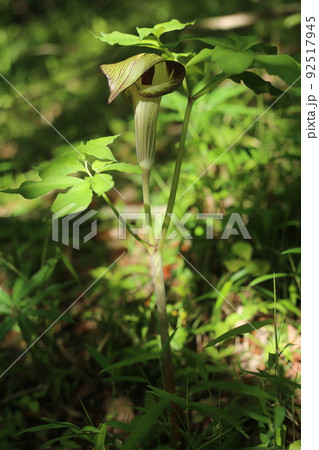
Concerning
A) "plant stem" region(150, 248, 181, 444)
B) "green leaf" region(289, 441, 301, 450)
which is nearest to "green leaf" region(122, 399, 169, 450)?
"plant stem" region(150, 248, 181, 444)

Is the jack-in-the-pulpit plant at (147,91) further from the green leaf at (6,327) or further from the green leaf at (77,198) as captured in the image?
the green leaf at (6,327)

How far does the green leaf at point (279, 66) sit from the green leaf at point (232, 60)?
3 cm

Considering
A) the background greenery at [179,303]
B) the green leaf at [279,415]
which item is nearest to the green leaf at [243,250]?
the background greenery at [179,303]

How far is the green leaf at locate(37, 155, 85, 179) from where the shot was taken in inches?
29.4

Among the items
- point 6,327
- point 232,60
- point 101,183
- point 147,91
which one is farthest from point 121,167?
point 6,327

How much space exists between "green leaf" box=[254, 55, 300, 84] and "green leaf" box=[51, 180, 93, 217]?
0.36 metres

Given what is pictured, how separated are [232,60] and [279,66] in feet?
0.31

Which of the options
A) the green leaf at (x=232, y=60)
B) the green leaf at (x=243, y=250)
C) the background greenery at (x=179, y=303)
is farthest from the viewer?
the green leaf at (x=243, y=250)

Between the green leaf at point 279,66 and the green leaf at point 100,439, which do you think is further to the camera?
the green leaf at point 100,439

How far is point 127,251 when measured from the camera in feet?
5.65

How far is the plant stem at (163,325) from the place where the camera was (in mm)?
823

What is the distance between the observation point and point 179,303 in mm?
1278

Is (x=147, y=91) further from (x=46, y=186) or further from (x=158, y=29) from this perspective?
(x=46, y=186)
